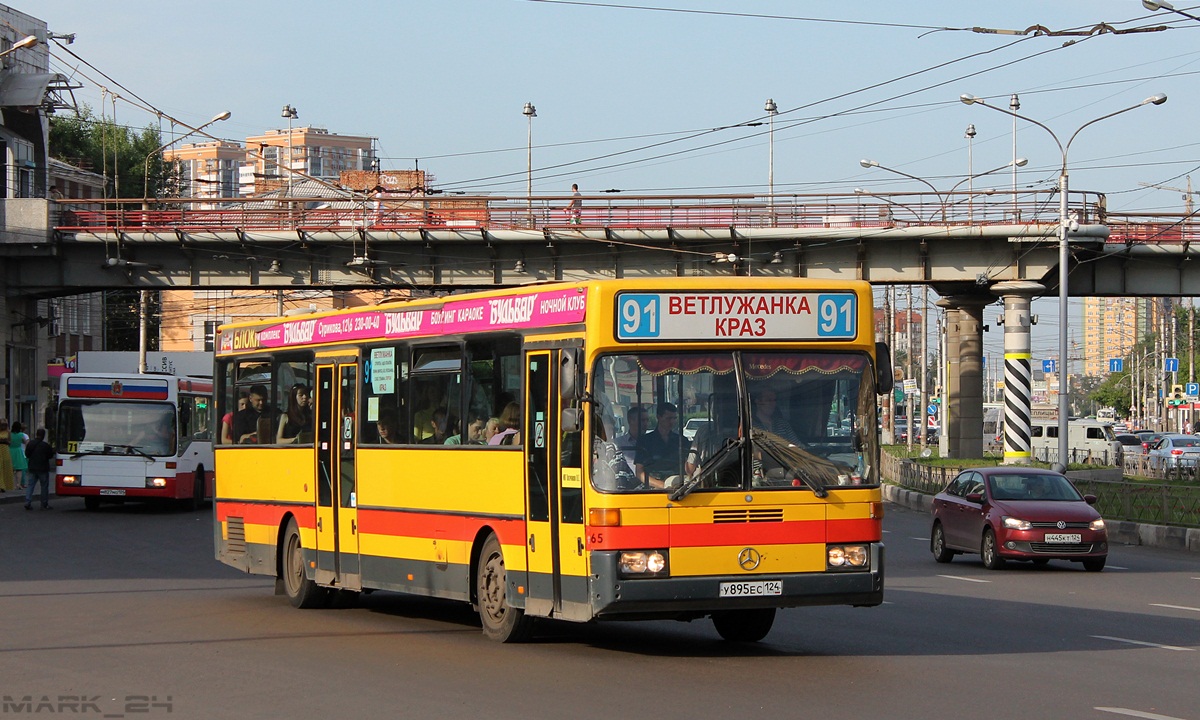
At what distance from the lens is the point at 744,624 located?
40.3ft

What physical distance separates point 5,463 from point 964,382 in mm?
30435

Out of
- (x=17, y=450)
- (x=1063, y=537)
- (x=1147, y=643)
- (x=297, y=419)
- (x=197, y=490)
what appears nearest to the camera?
(x=1147, y=643)

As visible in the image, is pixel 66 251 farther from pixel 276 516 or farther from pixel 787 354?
pixel 787 354

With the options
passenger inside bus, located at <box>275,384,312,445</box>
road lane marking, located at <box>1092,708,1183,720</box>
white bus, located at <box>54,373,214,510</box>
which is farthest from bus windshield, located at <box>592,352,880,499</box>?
white bus, located at <box>54,373,214,510</box>

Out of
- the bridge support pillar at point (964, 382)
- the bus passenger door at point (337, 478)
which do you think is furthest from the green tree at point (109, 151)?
the bus passenger door at point (337, 478)

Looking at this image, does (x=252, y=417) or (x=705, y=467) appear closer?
(x=705, y=467)

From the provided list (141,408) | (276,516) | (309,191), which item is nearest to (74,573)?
(276,516)

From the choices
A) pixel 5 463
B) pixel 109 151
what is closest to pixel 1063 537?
pixel 5 463

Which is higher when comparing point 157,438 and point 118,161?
point 118,161

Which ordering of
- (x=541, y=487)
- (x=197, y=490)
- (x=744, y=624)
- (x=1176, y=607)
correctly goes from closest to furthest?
(x=541, y=487)
(x=744, y=624)
(x=1176, y=607)
(x=197, y=490)

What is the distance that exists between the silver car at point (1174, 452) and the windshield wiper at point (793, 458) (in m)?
38.6

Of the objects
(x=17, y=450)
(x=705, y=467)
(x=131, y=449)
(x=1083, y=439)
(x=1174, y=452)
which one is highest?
(x=705, y=467)

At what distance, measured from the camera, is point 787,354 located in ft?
36.8

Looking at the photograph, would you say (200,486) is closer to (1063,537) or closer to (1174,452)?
(1063,537)
